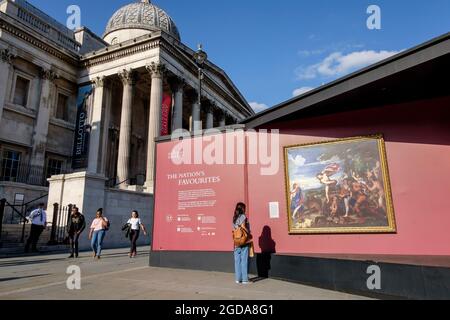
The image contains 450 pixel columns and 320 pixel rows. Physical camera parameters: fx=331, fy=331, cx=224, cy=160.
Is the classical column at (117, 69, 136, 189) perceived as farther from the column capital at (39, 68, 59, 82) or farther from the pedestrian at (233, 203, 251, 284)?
the pedestrian at (233, 203, 251, 284)

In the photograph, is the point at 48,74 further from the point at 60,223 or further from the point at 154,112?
the point at 60,223

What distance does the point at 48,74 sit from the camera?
86.3 ft

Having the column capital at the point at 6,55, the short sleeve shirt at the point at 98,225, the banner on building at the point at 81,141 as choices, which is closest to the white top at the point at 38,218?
the short sleeve shirt at the point at 98,225

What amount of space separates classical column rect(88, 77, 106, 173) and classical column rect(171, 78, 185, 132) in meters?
5.91

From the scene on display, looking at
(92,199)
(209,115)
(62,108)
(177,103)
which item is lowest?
(92,199)

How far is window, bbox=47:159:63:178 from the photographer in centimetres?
2612

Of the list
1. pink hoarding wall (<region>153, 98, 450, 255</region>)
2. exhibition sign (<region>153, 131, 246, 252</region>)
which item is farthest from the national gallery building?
pink hoarding wall (<region>153, 98, 450, 255</region>)

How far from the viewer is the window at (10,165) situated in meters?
23.2

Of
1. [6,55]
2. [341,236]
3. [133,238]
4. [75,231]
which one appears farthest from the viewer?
[6,55]

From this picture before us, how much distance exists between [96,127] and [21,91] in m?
5.94

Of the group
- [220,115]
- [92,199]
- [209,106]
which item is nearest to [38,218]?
[92,199]

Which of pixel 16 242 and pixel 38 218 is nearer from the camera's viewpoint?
pixel 38 218

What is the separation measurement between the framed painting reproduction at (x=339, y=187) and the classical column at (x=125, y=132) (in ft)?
59.3

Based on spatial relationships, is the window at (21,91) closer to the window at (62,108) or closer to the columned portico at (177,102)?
the window at (62,108)
